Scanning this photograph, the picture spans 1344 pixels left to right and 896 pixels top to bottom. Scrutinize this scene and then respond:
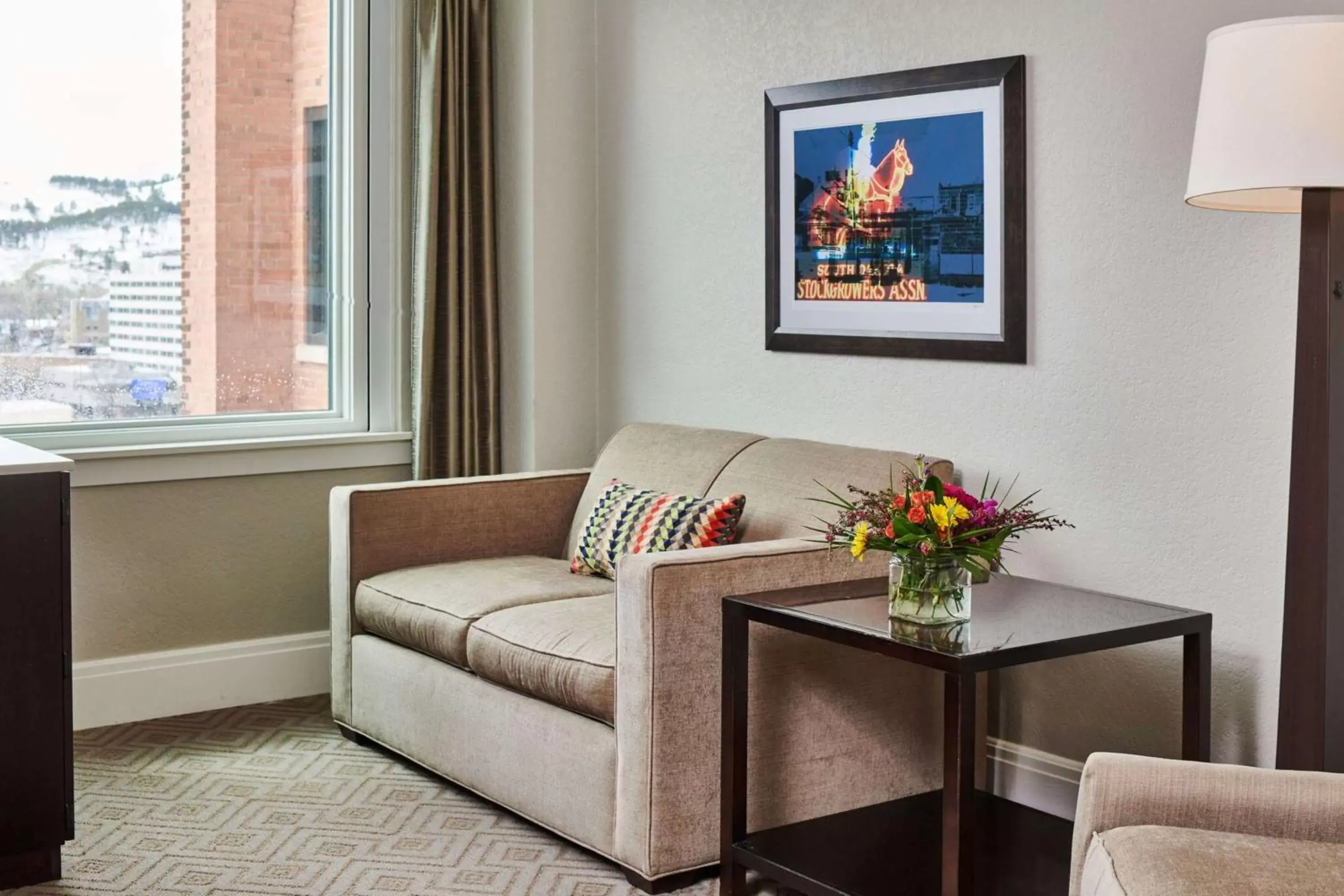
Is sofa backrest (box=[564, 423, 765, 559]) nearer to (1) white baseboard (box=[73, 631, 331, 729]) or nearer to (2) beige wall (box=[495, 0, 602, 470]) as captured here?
(2) beige wall (box=[495, 0, 602, 470])

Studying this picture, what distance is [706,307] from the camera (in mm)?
4137

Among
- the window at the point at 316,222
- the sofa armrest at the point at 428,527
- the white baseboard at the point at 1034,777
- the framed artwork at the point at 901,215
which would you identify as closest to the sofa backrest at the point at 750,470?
the sofa armrest at the point at 428,527

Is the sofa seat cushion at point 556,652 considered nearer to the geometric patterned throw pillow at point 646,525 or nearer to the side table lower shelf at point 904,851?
the geometric patterned throw pillow at point 646,525

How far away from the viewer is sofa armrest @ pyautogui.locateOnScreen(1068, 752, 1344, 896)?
6.14 ft

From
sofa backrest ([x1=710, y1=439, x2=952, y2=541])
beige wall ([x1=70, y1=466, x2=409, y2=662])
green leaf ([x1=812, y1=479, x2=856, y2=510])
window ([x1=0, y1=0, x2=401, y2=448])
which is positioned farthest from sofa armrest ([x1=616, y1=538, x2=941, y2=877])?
window ([x1=0, y1=0, x2=401, y2=448])

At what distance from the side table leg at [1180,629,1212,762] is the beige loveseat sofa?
64cm

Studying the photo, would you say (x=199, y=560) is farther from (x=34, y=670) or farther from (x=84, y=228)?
(x=34, y=670)

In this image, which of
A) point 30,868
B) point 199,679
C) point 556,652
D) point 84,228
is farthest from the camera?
point 199,679

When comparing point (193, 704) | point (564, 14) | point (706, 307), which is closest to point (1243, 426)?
point (706, 307)

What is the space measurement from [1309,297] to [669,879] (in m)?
1.59

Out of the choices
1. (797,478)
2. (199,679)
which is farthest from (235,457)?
(797,478)

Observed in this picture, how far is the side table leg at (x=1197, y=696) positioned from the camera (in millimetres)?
2598

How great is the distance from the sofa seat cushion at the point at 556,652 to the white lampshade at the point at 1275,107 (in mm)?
1443

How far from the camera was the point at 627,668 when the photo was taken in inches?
111
